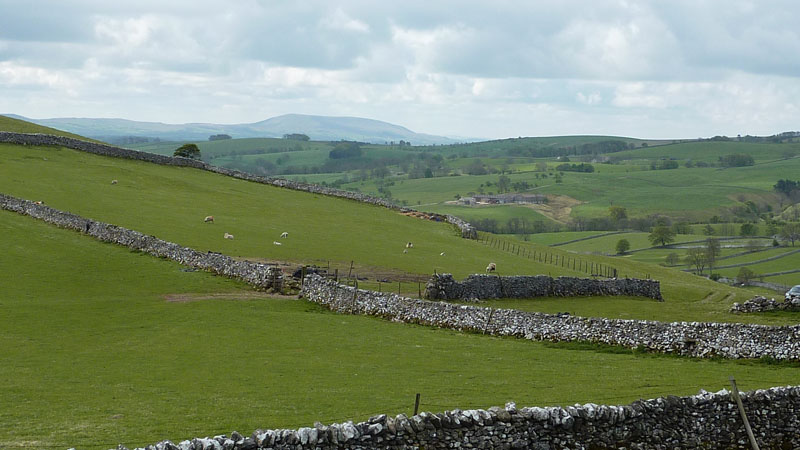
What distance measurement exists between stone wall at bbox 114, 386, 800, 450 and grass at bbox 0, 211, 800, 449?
167 centimetres

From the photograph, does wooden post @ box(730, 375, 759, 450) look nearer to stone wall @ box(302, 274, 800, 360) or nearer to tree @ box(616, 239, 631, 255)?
stone wall @ box(302, 274, 800, 360)

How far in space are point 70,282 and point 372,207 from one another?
46.5 meters

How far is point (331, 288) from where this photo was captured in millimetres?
36344

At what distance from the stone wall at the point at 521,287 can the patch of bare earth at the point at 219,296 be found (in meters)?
7.12

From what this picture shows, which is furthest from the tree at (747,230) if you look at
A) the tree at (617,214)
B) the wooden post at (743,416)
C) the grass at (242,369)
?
the wooden post at (743,416)

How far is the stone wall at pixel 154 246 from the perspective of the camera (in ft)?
129

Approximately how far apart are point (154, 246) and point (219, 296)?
9.76m

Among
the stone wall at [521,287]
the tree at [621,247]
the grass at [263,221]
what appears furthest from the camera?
the tree at [621,247]

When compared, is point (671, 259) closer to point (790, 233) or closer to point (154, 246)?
point (790, 233)

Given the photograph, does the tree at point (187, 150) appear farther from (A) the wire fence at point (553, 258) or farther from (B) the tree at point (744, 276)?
(B) the tree at point (744, 276)

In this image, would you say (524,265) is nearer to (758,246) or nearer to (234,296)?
(234,296)

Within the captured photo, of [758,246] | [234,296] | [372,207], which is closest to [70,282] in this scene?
[234,296]

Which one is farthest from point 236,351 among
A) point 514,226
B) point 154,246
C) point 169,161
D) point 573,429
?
point 514,226

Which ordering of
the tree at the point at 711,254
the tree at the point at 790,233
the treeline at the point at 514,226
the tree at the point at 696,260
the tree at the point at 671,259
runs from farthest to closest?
the treeline at the point at 514,226 → the tree at the point at 790,233 → the tree at the point at 671,259 → the tree at the point at 711,254 → the tree at the point at 696,260
